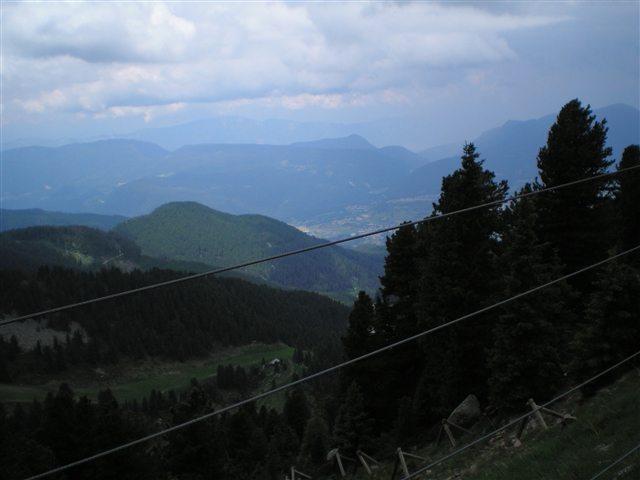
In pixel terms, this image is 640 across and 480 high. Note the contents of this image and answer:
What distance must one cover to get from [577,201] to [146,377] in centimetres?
14220

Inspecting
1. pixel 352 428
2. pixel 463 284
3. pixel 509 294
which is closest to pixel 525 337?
pixel 509 294

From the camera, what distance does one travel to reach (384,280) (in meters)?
33.1

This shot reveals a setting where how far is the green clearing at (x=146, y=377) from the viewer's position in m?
118

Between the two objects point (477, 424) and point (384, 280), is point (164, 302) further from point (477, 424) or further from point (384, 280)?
point (477, 424)

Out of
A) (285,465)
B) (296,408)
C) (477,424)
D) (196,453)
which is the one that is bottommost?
(296,408)

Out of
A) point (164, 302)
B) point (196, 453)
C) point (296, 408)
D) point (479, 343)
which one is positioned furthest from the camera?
point (164, 302)

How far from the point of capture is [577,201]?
90.2ft

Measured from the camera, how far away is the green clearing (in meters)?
118

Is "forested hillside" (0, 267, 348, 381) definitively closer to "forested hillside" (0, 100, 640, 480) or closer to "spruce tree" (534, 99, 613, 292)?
"forested hillside" (0, 100, 640, 480)

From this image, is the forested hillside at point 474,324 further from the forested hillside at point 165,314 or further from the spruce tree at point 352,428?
the forested hillside at point 165,314

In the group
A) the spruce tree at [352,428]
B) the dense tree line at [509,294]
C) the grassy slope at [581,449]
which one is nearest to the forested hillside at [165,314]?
the dense tree line at [509,294]

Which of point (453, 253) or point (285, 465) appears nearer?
point (453, 253)

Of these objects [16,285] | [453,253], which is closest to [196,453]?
[453,253]

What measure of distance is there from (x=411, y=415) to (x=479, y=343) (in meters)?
5.98
